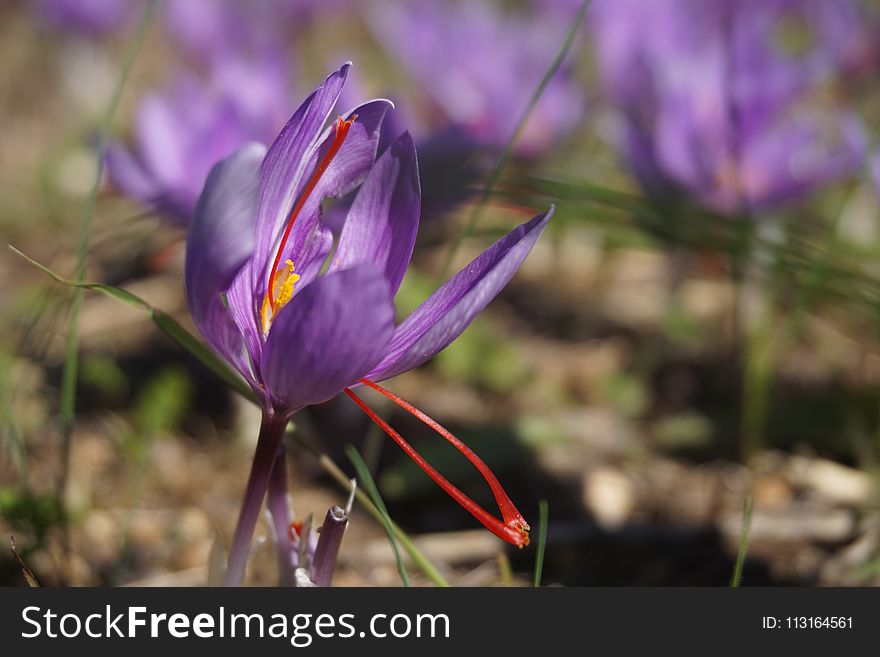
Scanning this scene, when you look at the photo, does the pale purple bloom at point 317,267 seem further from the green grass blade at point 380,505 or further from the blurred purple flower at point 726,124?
the blurred purple flower at point 726,124

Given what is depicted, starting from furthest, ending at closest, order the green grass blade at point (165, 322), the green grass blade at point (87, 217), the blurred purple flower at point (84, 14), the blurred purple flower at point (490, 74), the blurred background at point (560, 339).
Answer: the blurred purple flower at point (84, 14), the blurred purple flower at point (490, 74), the blurred background at point (560, 339), the green grass blade at point (87, 217), the green grass blade at point (165, 322)

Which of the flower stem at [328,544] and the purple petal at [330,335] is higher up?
the purple petal at [330,335]

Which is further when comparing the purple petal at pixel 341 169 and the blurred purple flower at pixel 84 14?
the blurred purple flower at pixel 84 14

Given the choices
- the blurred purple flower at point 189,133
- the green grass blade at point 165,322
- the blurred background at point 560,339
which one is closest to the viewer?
the green grass blade at point 165,322

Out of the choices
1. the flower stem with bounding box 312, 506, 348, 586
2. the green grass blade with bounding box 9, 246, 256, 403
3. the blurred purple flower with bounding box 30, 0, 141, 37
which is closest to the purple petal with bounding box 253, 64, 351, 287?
the green grass blade with bounding box 9, 246, 256, 403

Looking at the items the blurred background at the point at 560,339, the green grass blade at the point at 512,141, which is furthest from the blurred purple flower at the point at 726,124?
the green grass blade at the point at 512,141

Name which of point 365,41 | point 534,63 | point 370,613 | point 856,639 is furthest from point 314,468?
point 365,41

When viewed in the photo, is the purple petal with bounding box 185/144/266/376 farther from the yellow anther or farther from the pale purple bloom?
the yellow anther

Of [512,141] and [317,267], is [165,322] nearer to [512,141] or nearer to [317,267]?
[317,267]

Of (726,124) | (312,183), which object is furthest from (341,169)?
(726,124)
